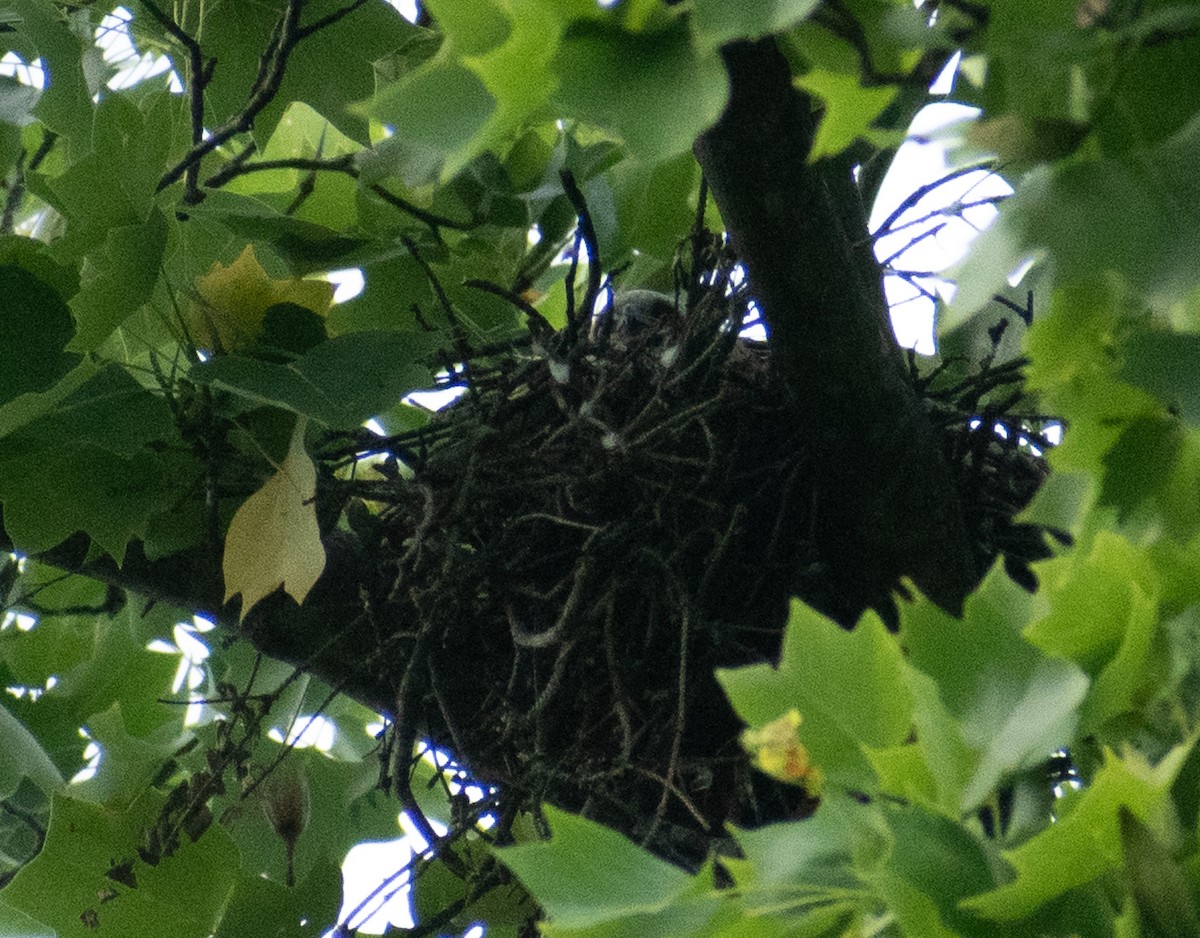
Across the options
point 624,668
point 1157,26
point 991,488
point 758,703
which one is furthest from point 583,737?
point 1157,26

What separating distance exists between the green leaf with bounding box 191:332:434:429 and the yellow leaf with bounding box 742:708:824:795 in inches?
17.8

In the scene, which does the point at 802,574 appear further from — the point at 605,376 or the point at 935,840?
the point at 935,840

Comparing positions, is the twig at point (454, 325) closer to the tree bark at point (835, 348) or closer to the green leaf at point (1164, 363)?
the tree bark at point (835, 348)

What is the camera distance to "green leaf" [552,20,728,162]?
39 centimetres

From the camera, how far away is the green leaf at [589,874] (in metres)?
0.43

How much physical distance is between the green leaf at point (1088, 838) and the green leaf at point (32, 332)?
0.67 meters

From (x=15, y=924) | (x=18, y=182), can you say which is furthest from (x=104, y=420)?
(x=18, y=182)

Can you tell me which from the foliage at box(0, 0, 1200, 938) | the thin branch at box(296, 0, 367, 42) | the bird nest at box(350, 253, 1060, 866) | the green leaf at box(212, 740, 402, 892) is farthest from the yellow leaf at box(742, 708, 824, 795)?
the green leaf at box(212, 740, 402, 892)

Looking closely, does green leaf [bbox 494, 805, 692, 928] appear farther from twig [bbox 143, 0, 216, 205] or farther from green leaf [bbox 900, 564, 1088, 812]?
twig [bbox 143, 0, 216, 205]

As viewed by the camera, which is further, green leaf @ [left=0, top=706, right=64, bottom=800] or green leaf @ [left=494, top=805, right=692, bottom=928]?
green leaf @ [left=0, top=706, right=64, bottom=800]

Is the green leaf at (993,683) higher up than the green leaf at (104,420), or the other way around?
the green leaf at (104,420)

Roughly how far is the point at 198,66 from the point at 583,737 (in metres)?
0.48

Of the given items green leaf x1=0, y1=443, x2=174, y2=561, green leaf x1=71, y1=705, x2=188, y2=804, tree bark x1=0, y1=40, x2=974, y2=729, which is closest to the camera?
tree bark x1=0, y1=40, x2=974, y2=729

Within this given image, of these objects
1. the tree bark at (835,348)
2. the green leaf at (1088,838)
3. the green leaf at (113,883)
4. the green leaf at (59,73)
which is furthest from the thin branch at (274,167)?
the green leaf at (1088,838)
